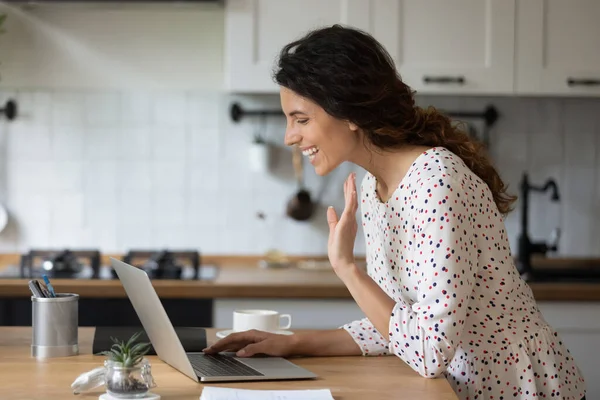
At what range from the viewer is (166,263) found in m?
3.37

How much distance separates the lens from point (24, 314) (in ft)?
10.1

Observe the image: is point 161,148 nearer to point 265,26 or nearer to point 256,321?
point 265,26

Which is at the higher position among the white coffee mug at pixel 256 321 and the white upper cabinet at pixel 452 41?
the white upper cabinet at pixel 452 41

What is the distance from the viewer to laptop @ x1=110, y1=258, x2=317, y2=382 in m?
1.60

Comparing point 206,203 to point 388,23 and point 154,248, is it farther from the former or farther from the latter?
point 388,23

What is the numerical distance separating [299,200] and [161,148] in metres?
0.62

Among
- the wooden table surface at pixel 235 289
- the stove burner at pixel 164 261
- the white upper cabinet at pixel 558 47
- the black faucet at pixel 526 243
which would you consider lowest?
the wooden table surface at pixel 235 289

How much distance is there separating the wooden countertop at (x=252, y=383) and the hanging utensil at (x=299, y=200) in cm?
186

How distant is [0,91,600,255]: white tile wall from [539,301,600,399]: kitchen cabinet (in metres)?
0.69

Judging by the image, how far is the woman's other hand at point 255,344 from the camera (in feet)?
6.07

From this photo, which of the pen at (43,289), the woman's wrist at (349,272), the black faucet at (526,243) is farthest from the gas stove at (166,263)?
the woman's wrist at (349,272)

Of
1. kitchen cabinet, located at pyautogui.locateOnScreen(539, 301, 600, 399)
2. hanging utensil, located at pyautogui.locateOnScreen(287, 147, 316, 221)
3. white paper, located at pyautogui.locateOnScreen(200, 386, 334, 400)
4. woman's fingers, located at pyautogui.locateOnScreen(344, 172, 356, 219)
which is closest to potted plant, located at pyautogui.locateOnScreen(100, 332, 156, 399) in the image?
white paper, located at pyautogui.locateOnScreen(200, 386, 334, 400)

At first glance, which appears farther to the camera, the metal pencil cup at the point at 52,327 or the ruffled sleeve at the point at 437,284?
the metal pencil cup at the point at 52,327

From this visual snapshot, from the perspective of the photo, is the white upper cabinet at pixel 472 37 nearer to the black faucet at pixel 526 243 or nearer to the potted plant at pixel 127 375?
the black faucet at pixel 526 243
